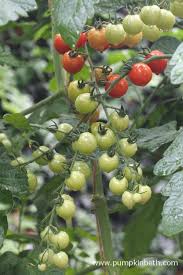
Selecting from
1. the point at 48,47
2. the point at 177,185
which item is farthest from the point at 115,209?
the point at 48,47

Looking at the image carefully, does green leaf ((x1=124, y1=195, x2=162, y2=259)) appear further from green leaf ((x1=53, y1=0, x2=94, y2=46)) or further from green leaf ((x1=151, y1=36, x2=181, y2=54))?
green leaf ((x1=53, y1=0, x2=94, y2=46))

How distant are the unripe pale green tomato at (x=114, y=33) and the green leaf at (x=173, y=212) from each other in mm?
297

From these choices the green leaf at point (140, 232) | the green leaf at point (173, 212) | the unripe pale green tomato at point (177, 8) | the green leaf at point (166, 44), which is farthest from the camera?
the green leaf at point (140, 232)

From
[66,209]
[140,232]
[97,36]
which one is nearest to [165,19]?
[97,36]

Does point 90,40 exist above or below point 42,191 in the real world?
above

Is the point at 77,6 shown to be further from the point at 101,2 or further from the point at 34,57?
the point at 34,57

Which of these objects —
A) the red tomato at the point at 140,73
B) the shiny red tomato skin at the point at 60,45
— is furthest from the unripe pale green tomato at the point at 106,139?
the shiny red tomato skin at the point at 60,45

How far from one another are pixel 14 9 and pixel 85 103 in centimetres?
20

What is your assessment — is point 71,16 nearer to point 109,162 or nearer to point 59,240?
point 109,162

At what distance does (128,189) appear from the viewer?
106 centimetres

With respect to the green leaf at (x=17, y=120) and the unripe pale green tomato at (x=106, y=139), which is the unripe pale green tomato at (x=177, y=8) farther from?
A: the green leaf at (x=17, y=120)

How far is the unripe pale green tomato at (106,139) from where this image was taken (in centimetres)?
106

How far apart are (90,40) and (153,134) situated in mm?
234

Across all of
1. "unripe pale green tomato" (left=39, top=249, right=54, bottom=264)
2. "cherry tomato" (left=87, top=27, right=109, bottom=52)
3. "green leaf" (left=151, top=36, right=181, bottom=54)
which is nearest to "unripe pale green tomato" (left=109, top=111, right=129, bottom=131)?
"cherry tomato" (left=87, top=27, right=109, bottom=52)
